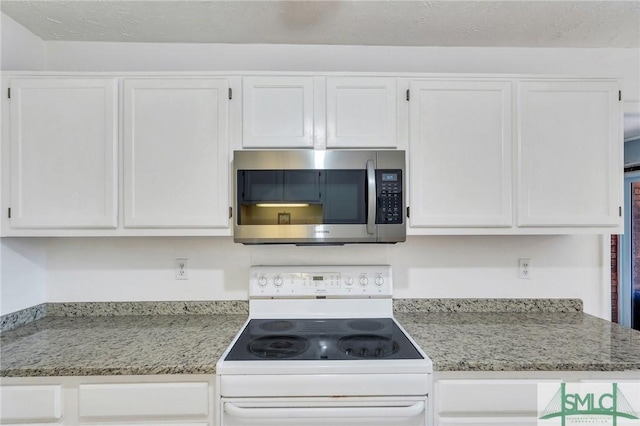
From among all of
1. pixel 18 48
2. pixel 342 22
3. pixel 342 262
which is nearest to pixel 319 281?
pixel 342 262

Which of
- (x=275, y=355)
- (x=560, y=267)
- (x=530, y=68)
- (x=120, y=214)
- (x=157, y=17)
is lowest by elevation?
(x=275, y=355)

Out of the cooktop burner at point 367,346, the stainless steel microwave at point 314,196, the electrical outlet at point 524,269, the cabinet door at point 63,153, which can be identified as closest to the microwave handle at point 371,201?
the stainless steel microwave at point 314,196

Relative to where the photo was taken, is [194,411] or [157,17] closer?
[194,411]

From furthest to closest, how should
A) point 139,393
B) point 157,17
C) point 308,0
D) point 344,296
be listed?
point 344,296 → point 157,17 → point 308,0 → point 139,393

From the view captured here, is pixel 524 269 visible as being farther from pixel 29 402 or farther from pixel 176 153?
pixel 29 402

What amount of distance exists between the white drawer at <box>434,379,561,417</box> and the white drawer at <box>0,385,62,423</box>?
1467mm

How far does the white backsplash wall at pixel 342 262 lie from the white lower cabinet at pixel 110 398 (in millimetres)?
664

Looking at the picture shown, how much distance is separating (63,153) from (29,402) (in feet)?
3.51

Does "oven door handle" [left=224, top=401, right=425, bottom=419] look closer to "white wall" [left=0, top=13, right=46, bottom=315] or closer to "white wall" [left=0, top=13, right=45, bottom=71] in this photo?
"white wall" [left=0, top=13, right=46, bottom=315]

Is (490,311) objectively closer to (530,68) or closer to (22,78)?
Answer: (530,68)

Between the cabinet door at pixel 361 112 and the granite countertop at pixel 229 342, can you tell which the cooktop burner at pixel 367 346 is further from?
the cabinet door at pixel 361 112

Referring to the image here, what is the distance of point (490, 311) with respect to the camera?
6.36 ft

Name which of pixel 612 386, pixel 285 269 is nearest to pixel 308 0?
pixel 285 269

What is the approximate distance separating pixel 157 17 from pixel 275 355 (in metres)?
1.72
